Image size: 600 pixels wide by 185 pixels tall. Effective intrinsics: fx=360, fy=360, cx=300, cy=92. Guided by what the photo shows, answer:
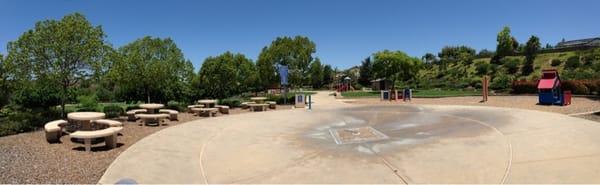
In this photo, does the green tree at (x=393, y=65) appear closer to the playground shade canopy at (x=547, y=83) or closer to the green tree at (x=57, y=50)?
the playground shade canopy at (x=547, y=83)

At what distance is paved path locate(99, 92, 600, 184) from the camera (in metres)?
6.87

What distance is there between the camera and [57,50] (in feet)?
46.8

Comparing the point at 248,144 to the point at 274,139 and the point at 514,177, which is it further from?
the point at 514,177

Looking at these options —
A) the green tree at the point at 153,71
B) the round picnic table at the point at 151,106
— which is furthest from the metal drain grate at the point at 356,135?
the green tree at the point at 153,71

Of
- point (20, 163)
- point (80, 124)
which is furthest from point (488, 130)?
point (80, 124)

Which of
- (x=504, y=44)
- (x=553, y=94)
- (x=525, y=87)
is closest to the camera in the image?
(x=553, y=94)

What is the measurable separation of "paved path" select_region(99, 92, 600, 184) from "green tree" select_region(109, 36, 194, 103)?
8265 mm

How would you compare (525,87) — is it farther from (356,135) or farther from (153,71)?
(153,71)

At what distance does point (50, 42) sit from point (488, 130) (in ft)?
54.0

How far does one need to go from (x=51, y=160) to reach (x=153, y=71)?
12.9m

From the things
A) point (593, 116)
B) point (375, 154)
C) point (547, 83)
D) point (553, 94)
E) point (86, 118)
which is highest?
point (547, 83)

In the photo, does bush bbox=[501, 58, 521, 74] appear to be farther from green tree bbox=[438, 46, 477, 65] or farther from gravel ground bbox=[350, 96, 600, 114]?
gravel ground bbox=[350, 96, 600, 114]

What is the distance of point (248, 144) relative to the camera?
33.6 feet

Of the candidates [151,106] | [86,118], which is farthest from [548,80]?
[86,118]
